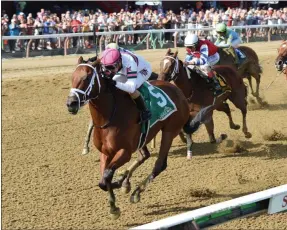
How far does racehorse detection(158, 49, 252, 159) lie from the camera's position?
7523 millimetres

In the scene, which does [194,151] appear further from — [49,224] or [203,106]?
[49,224]

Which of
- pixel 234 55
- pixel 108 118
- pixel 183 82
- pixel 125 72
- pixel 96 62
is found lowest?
pixel 234 55

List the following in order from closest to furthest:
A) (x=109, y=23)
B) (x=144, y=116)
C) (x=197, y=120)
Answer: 1. (x=144, y=116)
2. (x=197, y=120)
3. (x=109, y=23)

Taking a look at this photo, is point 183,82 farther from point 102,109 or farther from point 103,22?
point 103,22

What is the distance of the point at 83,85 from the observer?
4867 millimetres

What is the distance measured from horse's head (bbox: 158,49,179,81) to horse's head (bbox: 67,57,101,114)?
8.07 feet

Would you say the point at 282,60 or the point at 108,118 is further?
the point at 282,60

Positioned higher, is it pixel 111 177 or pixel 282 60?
pixel 282 60

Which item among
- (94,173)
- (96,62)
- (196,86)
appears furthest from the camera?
(196,86)

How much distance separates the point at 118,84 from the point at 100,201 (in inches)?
53.7

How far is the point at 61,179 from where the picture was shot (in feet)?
21.2

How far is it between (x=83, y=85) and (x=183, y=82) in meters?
3.14

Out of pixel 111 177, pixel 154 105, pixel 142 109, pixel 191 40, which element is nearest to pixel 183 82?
pixel 191 40

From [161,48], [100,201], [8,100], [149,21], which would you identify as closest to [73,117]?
[8,100]
